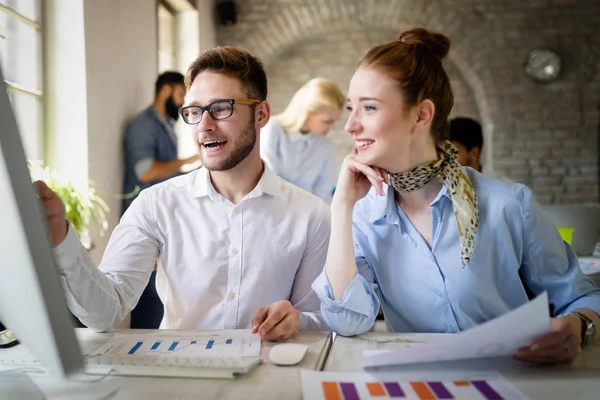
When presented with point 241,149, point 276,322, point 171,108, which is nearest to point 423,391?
point 276,322

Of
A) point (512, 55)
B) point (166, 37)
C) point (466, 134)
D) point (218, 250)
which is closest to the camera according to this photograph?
point (218, 250)

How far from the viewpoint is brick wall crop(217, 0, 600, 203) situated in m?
5.67

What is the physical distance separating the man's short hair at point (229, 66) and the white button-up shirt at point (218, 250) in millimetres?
270

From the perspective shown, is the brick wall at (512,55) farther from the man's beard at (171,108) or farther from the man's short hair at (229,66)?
Result: the man's short hair at (229,66)

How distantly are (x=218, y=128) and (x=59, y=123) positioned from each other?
176cm

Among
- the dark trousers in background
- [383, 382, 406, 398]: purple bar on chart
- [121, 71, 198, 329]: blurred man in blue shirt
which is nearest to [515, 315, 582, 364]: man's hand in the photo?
[383, 382, 406, 398]: purple bar on chart

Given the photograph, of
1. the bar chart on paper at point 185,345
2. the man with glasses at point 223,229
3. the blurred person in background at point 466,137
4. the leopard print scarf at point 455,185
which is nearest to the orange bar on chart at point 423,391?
the bar chart on paper at point 185,345

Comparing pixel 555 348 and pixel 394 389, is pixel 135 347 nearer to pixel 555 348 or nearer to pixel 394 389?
pixel 394 389

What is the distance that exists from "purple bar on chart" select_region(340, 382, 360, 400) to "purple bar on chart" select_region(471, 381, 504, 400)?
0.58 feet

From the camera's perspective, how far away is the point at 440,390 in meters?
0.80

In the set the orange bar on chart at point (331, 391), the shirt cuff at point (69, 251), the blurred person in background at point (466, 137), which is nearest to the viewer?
the orange bar on chart at point (331, 391)

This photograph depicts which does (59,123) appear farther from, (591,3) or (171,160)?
(591,3)

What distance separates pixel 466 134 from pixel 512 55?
12.1ft

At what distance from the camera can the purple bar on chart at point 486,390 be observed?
30.6 inches
